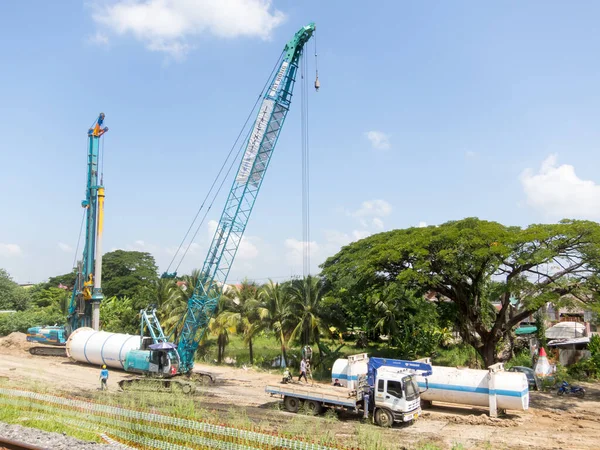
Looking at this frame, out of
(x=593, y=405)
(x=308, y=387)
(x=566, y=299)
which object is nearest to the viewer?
(x=308, y=387)

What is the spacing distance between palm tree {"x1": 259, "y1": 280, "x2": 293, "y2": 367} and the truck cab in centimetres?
1831

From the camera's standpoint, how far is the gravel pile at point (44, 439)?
14.1 m

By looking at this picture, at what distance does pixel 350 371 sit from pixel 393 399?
442 centimetres

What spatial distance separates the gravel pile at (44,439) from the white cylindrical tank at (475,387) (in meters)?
14.6

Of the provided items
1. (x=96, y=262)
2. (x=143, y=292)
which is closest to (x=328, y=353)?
(x=96, y=262)

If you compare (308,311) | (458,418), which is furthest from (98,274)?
(458,418)

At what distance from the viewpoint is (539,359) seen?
3328cm

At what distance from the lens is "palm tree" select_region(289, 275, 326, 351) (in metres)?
37.6

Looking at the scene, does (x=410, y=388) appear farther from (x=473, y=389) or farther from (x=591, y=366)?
(x=591, y=366)

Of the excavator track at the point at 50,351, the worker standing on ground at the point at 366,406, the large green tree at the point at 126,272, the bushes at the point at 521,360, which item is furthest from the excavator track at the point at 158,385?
the large green tree at the point at 126,272

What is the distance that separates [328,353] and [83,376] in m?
17.6

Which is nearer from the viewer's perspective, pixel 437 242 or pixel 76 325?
pixel 437 242

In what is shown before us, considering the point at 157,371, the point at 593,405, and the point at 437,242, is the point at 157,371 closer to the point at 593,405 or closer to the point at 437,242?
the point at 437,242

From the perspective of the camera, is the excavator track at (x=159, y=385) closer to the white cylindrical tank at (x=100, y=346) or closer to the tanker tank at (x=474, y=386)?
the white cylindrical tank at (x=100, y=346)
